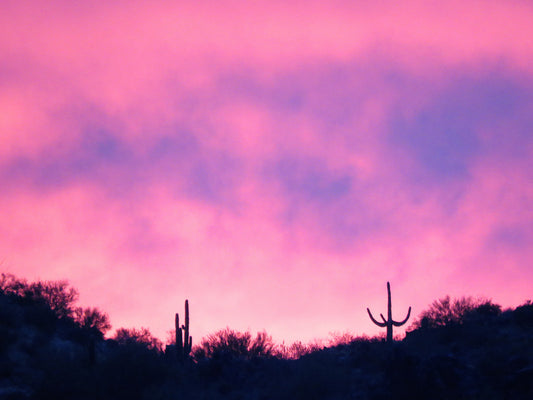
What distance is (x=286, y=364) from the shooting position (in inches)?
1233

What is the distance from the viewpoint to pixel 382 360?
94.5 feet

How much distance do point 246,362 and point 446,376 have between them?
10518mm

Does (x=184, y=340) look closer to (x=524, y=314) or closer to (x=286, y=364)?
(x=286, y=364)

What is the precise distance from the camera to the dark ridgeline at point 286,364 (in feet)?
84.0

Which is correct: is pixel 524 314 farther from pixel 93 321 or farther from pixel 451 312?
pixel 93 321

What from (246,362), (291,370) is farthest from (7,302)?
(291,370)

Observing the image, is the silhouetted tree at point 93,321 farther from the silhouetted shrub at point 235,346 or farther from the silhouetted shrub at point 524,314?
the silhouetted shrub at point 524,314

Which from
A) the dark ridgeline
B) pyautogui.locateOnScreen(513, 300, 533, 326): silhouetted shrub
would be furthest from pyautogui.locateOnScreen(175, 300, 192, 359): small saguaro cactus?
pyautogui.locateOnScreen(513, 300, 533, 326): silhouetted shrub

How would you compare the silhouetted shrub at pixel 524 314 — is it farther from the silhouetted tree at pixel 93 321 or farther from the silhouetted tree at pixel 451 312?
the silhouetted tree at pixel 93 321

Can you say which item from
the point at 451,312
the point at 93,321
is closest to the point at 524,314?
the point at 451,312

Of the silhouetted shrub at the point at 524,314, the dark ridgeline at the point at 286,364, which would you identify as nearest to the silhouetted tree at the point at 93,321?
the dark ridgeline at the point at 286,364

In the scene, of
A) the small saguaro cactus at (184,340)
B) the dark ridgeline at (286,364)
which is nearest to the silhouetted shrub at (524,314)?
the dark ridgeline at (286,364)

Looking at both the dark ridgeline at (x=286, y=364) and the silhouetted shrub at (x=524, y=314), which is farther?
the silhouetted shrub at (x=524, y=314)

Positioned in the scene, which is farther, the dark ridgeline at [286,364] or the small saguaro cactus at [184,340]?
the small saguaro cactus at [184,340]
